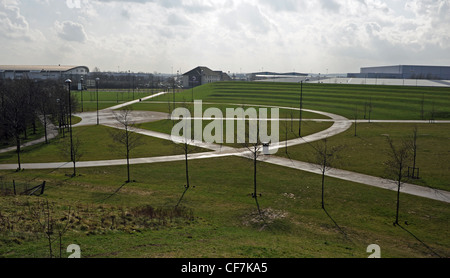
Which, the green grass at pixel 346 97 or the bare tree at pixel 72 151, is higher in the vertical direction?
the green grass at pixel 346 97

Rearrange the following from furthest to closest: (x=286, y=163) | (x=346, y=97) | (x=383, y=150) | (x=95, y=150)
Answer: (x=346, y=97), (x=95, y=150), (x=383, y=150), (x=286, y=163)

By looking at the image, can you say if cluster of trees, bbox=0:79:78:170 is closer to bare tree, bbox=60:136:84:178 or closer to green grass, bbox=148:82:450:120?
bare tree, bbox=60:136:84:178

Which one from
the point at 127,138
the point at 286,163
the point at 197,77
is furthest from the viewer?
the point at 197,77

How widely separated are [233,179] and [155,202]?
28.5ft

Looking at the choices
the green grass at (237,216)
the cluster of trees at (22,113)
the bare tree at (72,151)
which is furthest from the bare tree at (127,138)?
the cluster of trees at (22,113)

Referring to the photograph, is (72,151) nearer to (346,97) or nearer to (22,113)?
(22,113)

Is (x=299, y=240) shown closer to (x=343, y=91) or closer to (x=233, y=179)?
(x=233, y=179)

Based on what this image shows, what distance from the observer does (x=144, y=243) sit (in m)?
15.5

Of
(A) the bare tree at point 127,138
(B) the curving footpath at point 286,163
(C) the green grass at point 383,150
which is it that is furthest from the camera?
(A) the bare tree at point 127,138

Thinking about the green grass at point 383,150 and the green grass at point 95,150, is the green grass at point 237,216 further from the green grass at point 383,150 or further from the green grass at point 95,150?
the green grass at point 383,150

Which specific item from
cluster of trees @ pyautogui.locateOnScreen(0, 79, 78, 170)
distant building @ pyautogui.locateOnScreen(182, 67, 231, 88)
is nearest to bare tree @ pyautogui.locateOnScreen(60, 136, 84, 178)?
cluster of trees @ pyautogui.locateOnScreen(0, 79, 78, 170)

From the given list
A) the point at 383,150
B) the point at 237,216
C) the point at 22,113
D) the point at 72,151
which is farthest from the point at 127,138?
the point at 383,150

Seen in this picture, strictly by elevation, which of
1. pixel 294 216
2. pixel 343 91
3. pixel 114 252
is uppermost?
pixel 343 91
